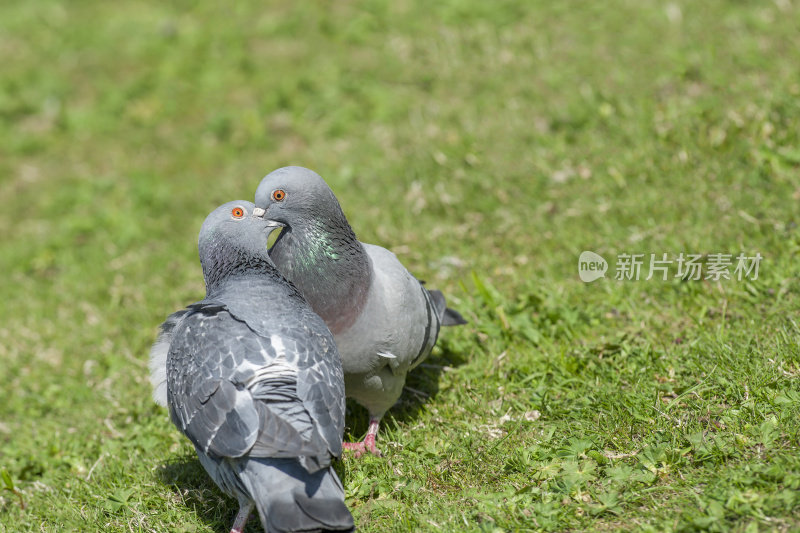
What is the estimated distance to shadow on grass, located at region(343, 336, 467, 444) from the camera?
458cm

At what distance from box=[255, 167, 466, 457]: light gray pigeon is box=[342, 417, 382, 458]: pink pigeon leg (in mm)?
286

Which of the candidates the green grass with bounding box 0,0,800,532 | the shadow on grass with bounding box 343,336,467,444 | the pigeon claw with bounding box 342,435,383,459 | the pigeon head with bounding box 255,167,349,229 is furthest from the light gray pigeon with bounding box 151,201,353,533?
the shadow on grass with bounding box 343,336,467,444

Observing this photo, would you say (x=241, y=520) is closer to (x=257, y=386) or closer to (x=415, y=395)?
(x=257, y=386)

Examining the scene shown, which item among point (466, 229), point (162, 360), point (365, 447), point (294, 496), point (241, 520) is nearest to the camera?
point (294, 496)

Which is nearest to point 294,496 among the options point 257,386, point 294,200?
point 257,386

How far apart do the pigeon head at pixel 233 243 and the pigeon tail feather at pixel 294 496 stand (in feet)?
3.49

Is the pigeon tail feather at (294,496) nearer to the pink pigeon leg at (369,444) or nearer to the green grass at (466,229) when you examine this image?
the green grass at (466,229)

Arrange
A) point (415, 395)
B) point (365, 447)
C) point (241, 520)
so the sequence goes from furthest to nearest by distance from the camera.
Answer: point (415, 395), point (365, 447), point (241, 520)

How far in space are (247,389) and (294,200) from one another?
3.63ft

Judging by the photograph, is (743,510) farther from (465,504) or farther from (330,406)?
(330,406)

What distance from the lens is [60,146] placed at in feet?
30.8

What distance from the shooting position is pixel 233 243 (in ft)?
12.9

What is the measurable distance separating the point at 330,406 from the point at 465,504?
0.84 metres

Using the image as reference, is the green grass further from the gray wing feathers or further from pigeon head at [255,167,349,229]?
pigeon head at [255,167,349,229]
